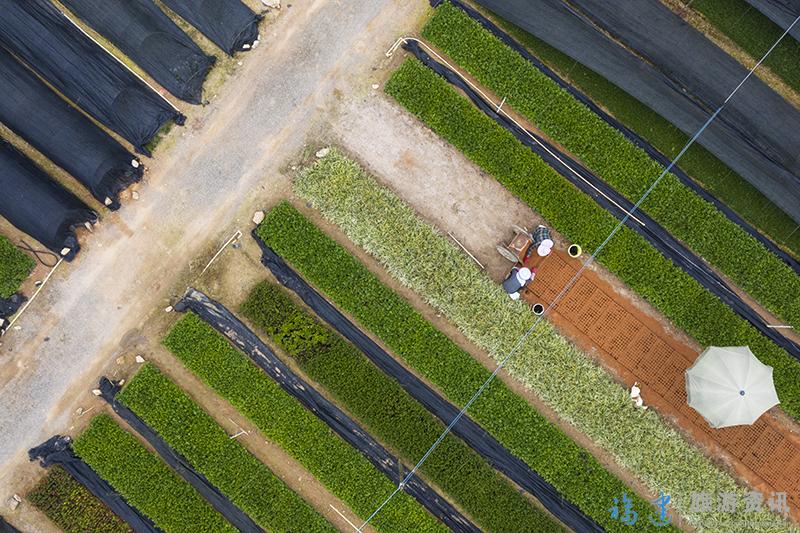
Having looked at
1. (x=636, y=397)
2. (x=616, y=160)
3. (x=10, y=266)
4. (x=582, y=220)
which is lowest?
(x=10, y=266)

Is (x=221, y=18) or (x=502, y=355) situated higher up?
(x=221, y=18)

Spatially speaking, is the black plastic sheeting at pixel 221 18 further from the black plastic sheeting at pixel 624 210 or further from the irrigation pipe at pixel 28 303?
the irrigation pipe at pixel 28 303

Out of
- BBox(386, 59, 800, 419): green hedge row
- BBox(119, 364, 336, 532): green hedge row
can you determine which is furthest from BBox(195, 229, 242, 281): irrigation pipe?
BBox(386, 59, 800, 419): green hedge row

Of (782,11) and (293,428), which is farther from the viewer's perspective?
(293,428)

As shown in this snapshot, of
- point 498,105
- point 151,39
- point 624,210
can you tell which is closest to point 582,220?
point 624,210

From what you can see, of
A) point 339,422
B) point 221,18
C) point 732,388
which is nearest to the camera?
point 732,388

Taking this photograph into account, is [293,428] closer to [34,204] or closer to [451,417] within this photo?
[451,417]
